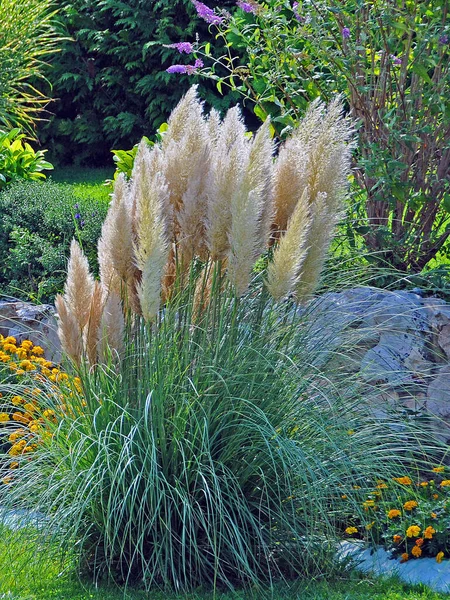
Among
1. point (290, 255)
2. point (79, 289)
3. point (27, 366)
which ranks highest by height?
point (290, 255)

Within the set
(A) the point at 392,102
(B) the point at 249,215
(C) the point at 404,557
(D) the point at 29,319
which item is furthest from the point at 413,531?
(D) the point at 29,319

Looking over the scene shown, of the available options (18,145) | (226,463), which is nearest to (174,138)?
(226,463)

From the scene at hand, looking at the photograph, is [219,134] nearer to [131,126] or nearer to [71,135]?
[131,126]

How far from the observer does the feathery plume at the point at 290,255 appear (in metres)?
3.37

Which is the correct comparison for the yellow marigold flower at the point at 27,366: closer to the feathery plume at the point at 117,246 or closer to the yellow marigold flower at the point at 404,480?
the feathery plume at the point at 117,246

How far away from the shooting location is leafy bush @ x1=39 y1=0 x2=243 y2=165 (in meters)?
12.2

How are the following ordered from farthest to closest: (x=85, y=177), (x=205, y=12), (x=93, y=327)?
(x=85, y=177) < (x=205, y=12) < (x=93, y=327)

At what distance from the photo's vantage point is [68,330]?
11.5ft

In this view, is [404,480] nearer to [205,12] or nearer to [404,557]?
[404,557]

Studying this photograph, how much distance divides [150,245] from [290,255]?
0.51m

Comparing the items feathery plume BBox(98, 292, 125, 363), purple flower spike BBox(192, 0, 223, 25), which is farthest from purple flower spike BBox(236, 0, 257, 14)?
feathery plume BBox(98, 292, 125, 363)

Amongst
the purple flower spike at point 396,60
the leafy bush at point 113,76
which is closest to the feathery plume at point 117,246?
the purple flower spike at point 396,60

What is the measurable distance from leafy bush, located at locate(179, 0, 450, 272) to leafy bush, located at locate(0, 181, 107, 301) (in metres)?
1.76

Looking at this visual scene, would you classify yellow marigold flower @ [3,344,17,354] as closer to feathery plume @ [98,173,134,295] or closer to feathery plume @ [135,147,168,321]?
feathery plume @ [98,173,134,295]
